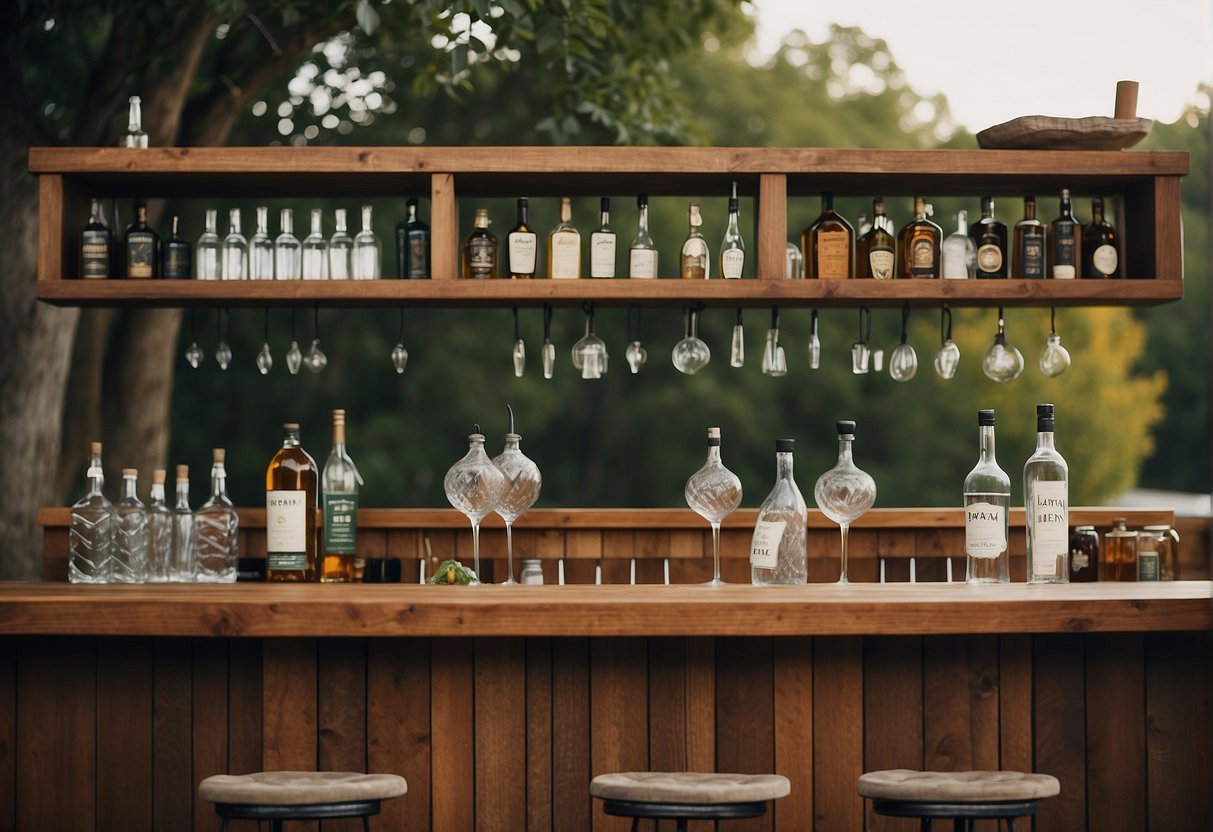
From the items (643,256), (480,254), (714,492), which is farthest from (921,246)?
(480,254)

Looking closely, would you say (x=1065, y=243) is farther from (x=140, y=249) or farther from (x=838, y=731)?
(x=140, y=249)

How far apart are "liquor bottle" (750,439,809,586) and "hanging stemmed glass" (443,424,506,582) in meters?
0.63

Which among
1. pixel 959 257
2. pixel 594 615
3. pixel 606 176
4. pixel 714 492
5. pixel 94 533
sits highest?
pixel 606 176

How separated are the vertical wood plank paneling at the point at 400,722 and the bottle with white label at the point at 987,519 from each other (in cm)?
125

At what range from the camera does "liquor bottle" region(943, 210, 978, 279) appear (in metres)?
3.74

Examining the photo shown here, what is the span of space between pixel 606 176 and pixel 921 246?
888mm

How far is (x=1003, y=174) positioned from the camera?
364 centimetres

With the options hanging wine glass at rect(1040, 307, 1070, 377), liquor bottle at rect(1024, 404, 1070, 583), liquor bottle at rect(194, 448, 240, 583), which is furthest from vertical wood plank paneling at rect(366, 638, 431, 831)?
hanging wine glass at rect(1040, 307, 1070, 377)

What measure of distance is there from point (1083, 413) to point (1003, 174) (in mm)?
13623

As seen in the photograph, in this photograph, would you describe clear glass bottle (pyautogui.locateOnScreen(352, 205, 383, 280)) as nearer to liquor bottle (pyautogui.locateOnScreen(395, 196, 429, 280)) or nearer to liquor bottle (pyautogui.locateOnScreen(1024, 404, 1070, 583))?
liquor bottle (pyautogui.locateOnScreen(395, 196, 429, 280))

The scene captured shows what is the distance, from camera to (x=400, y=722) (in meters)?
2.72

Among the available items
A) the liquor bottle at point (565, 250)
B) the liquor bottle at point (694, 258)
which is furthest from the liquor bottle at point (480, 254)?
the liquor bottle at point (694, 258)

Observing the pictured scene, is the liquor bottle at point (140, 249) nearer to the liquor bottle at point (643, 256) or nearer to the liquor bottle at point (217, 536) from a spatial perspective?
the liquor bottle at point (217, 536)

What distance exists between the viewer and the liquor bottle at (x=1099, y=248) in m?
3.73
